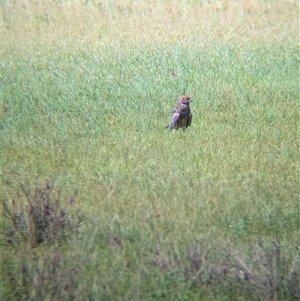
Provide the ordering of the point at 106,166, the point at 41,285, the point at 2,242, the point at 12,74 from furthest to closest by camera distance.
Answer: the point at 12,74 < the point at 106,166 < the point at 2,242 < the point at 41,285

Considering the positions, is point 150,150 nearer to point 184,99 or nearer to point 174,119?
point 174,119

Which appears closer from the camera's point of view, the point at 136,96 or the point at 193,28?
the point at 136,96

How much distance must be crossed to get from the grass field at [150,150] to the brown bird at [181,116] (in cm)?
8

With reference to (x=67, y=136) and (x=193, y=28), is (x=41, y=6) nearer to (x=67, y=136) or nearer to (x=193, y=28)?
(x=193, y=28)

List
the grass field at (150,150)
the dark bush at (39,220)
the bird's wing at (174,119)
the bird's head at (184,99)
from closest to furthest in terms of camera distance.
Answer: the grass field at (150,150) → the dark bush at (39,220) → the bird's wing at (174,119) → the bird's head at (184,99)

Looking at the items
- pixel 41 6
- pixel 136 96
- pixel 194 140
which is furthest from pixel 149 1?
pixel 194 140

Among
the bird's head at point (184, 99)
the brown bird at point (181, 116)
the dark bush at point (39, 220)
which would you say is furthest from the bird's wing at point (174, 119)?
the dark bush at point (39, 220)

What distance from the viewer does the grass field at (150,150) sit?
13.2 feet

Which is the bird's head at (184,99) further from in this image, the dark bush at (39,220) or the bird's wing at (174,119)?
the dark bush at (39,220)

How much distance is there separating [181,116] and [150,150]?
451 millimetres

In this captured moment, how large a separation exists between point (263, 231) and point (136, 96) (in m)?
1.54

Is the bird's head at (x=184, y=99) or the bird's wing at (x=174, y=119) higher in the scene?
the bird's head at (x=184, y=99)

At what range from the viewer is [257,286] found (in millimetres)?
3988

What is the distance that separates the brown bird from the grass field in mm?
75
